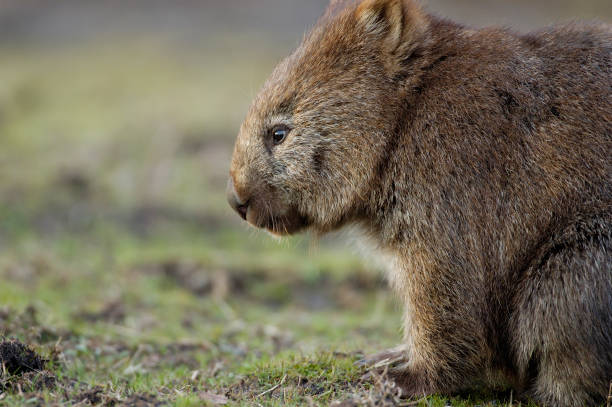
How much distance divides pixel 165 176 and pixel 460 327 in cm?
685

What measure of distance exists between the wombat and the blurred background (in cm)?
60

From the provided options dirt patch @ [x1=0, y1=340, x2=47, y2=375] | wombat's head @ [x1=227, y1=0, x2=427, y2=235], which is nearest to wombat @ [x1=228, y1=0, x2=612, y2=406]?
wombat's head @ [x1=227, y1=0, x2=427, y2=235]


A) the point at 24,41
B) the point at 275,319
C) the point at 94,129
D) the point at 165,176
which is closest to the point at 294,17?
the point at 24,41

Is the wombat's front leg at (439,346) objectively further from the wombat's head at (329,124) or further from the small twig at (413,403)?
the wombat's head at (329,124)

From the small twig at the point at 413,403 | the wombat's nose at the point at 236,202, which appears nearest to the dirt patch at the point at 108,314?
the wombat's nose at the point at 236,202

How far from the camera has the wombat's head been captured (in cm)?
421

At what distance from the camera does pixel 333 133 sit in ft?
13.9

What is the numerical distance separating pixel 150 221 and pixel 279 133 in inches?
199

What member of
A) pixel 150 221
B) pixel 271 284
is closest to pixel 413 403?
pixel 271 284

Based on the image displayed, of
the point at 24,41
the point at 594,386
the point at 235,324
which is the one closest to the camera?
the point at 594,386

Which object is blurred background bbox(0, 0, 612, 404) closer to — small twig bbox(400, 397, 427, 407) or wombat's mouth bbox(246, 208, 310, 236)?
wombat's mouth bbox(246, 208, 310, 236)

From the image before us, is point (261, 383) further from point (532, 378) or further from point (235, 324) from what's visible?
point (235, 324)

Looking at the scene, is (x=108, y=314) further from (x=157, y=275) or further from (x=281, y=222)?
(x=281, y=222)

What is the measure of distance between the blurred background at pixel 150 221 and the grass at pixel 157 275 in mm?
24
